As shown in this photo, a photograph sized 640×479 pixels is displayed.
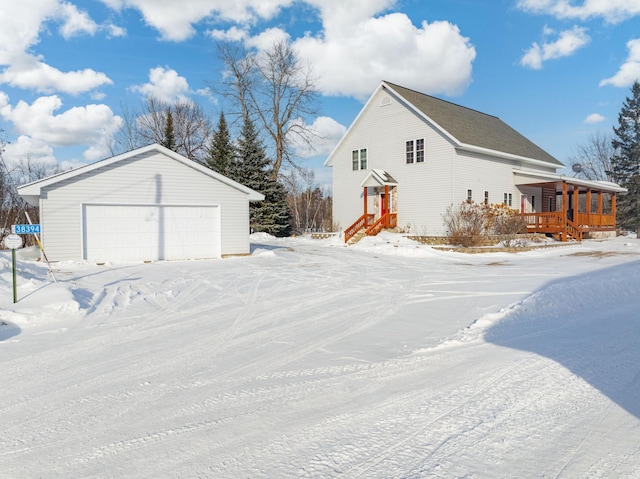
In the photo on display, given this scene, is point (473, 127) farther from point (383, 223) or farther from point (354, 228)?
point (354, 228)

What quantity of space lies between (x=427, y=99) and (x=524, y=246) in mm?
11751

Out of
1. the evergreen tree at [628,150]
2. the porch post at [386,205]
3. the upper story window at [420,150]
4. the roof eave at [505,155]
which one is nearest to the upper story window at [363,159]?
the porch post at [386,205]

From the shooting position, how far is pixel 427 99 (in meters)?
27.0

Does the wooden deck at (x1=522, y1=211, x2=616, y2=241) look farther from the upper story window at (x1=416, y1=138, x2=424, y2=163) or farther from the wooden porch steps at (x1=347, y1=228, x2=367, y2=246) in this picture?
the wooden porch steps at (x1=347, y1=228, x2=367, y2=246)

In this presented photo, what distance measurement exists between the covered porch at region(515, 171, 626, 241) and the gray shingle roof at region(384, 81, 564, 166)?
2.18 metres

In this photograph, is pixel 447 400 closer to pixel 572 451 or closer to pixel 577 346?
pixel 572 451

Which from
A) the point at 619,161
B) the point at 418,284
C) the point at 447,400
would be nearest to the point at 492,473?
the point at 447,400

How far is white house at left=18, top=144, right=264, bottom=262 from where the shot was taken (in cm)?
1432

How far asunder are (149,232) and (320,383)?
13.1 metres

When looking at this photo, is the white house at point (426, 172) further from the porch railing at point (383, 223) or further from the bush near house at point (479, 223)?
the bush near house at point (479, 223)

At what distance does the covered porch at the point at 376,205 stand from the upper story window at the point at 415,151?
152cm

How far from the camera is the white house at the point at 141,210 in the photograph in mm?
14320

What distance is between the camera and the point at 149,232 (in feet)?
51.8

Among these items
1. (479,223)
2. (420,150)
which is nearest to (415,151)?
(420,150)
